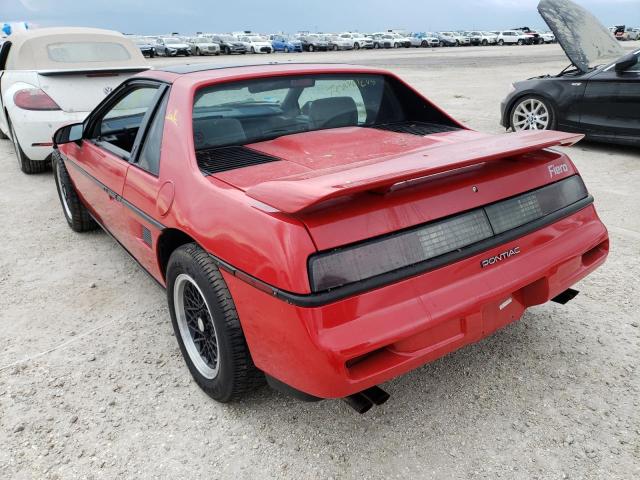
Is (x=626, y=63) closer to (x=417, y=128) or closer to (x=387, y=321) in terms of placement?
(x=417, y=128)

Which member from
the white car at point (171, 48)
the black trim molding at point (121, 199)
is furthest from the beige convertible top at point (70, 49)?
the white car at point (171, 48)

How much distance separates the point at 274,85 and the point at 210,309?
4.57 feet

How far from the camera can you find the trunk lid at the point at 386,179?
1699 mm

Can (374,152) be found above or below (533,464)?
above

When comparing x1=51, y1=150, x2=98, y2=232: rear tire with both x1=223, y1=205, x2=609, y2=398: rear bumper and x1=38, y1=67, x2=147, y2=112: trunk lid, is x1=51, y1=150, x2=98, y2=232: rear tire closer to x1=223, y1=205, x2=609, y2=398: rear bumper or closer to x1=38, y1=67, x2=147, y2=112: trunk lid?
x1=38, y1=67, x2=147, y2=112: trunk lid

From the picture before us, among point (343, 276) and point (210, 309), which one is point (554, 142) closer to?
point (343, 276)

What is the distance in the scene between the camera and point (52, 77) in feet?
18.2

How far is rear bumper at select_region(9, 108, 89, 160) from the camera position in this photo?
5520mm

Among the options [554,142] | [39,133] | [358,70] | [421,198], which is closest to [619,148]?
[358,70]

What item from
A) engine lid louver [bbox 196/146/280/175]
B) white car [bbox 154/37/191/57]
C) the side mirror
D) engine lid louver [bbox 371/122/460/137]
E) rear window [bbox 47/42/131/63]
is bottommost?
engine lid louver [bbox 371/122/460/137]

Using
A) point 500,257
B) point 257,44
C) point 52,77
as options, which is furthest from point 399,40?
point 500,257

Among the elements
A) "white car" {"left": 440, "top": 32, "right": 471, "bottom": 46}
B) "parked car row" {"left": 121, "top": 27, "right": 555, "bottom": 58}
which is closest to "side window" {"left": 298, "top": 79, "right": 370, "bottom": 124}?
"parked car row" {"left": 121, "top": 27, "right": 555, "bottom": 58}

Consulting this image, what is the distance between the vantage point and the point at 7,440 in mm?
2160

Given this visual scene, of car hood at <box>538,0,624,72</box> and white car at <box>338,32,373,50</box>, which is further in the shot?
white car at <box>338,32,373,50</box>
